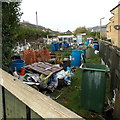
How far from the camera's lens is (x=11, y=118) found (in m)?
1.13

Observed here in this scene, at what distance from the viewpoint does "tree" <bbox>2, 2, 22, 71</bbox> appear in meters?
5.34

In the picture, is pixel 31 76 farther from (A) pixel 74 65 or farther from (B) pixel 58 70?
(A) pixel 74 65

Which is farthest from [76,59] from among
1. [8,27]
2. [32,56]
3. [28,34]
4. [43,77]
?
[28,34]

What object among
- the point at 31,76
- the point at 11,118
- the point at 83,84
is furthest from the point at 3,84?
the point at 31,76

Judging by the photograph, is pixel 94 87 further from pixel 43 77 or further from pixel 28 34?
pixel 28 34

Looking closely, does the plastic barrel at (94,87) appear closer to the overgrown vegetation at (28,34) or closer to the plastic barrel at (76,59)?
the plastic barrel at (76,59)

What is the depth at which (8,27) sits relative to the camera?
554cm

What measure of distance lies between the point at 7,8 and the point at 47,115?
18.1 ft

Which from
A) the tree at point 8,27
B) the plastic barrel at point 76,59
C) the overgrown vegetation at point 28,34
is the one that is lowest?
the plastic barrel at point 76,59

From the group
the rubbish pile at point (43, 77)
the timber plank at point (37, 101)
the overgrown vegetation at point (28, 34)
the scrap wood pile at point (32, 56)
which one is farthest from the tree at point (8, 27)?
the overgrown vegetation at point (28, 34)

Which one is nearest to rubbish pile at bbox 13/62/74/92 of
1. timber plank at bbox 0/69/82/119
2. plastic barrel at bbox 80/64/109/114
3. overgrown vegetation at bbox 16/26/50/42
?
plastic barrel at bbox 80/64/109/114

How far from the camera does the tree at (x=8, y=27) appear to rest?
534 centimetres

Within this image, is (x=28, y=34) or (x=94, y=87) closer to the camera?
(x=94, y=87)

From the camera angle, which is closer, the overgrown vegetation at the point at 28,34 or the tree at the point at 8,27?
the tree at the point at 8,27
